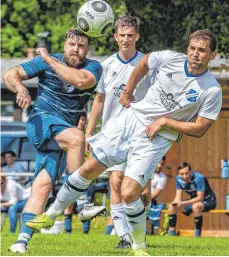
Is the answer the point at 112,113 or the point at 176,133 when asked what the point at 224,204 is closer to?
the point at 112,113

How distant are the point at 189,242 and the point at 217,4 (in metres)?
9.47

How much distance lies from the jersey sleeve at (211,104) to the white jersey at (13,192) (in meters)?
11.5

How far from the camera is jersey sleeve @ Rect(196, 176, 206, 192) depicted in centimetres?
2167

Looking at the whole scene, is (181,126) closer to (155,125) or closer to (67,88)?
(155,125)

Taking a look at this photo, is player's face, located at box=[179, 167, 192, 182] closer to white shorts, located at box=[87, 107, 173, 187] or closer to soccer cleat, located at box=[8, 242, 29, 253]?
white shorts, located at box=[87, 107, 173, 187]

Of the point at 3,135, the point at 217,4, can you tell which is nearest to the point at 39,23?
the point at 3,135

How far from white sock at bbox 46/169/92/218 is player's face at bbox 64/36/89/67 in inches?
46.3

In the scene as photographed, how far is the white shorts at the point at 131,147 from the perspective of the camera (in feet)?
39.7

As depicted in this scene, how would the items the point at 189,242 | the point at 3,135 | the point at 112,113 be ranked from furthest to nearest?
the point at 3,135
the point at 189,242
the point at 112,113

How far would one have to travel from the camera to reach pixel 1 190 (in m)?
23.5

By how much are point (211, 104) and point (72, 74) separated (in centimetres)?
141

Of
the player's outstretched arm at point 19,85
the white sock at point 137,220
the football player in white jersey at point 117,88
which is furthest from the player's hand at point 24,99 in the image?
the football player in white jersey at point 117,88

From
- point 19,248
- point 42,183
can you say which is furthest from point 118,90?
point 19,248

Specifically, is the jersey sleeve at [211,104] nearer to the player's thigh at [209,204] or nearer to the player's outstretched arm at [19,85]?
the player's outstretched arm at [19,85]
